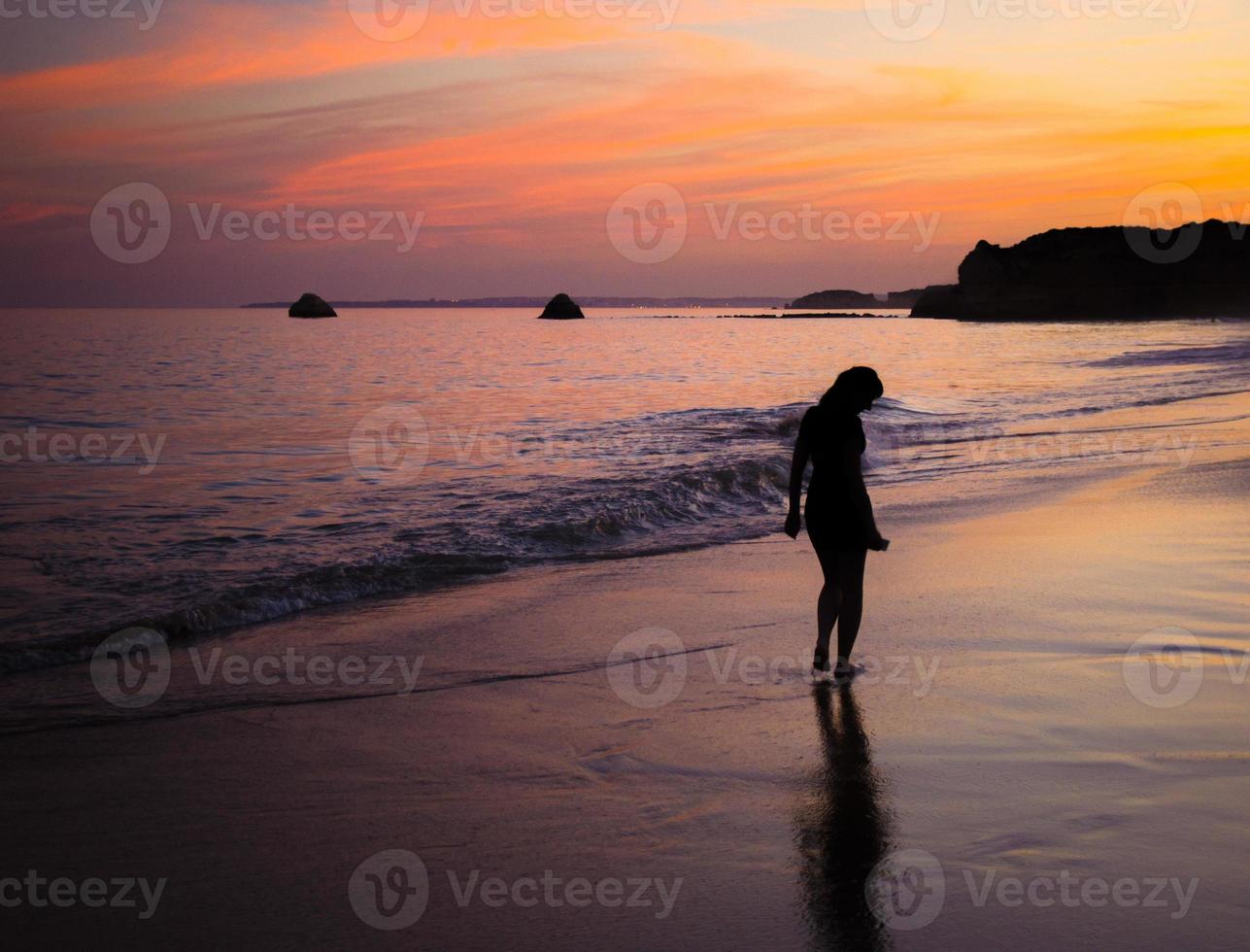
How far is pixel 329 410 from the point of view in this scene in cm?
2594

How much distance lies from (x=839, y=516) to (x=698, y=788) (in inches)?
98.2

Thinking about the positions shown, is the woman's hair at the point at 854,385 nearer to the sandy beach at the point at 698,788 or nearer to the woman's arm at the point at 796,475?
the woman's arm at the point at 796,475

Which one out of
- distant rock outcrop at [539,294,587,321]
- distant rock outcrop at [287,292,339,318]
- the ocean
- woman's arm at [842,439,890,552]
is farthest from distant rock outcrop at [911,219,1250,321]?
woman's arm at [842,439,890,552]

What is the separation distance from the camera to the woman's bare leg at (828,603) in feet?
21.5

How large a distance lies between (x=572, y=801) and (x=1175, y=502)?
9727 mm

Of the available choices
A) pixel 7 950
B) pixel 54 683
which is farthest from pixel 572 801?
pixel 54 683

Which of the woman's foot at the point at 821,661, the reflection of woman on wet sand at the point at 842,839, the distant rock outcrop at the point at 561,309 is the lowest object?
the reflection of woman on wet sand at the point at 842,839

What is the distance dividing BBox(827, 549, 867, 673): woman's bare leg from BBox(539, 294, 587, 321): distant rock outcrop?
157 metres

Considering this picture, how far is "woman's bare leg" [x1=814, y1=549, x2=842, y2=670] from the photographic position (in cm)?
655

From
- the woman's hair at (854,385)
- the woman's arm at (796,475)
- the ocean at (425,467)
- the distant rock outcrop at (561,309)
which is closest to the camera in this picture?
the woman's hair at (854,385)

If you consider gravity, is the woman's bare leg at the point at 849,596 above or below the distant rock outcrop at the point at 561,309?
below

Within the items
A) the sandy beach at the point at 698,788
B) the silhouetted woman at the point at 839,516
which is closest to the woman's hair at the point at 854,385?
the silhouetted woman at the point at 839,516

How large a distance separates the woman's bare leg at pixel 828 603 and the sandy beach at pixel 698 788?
0.26 m

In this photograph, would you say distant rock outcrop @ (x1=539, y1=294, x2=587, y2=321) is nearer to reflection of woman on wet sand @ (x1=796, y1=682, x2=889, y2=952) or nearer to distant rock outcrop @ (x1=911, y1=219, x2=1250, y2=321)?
distant rock outcrop @ (x1=911, y1=219, x2=1250, y2=321)
